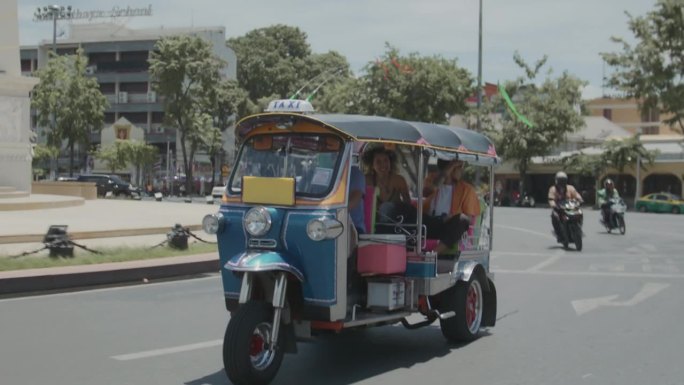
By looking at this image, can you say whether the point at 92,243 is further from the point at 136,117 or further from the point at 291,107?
the point at 136,117

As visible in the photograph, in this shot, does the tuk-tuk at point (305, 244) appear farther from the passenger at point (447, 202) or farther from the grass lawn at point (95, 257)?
the grass lawn at point (95, 257)

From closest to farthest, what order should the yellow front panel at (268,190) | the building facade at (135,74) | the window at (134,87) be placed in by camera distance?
1. the yellow front panel at (268,190)
2. the building facade at (135,74)
3. the window at (134,87)

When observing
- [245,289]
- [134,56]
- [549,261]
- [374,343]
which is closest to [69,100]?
[134,56]

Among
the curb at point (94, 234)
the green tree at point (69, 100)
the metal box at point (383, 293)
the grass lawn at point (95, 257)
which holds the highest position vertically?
the green tree at point (69, 100)

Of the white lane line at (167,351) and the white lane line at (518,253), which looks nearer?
the white lane line at (167,351)

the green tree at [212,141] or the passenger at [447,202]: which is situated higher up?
the green tree at [212,141]

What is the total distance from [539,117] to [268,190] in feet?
197

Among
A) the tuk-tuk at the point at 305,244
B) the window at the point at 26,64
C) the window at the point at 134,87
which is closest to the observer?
the tuk-tuk at the point at 305,244

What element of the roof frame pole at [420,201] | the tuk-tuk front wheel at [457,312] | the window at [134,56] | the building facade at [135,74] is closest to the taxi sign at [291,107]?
the roof frame pole at [420,201]

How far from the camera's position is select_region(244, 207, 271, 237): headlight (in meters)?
6.61

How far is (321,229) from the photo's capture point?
21.2 feet

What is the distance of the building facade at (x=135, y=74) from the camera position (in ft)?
270

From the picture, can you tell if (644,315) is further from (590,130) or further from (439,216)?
(590,130)

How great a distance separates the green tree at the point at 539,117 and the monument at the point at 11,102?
43.2 meters
